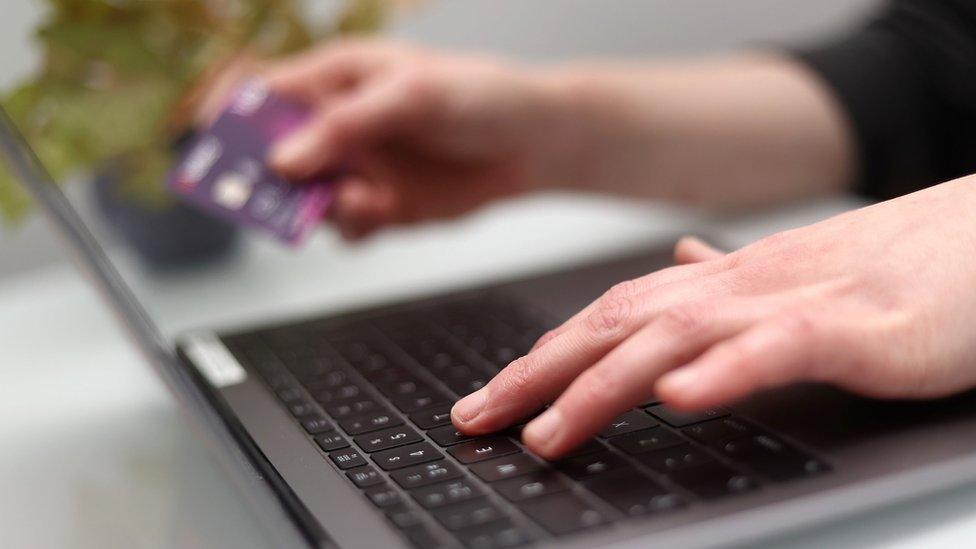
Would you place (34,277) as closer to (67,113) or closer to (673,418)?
(67,113)

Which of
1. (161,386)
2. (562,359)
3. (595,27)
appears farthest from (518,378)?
(595,27)

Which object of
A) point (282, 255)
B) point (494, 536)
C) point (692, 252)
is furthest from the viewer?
point (282, 255)

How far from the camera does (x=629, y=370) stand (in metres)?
0.46

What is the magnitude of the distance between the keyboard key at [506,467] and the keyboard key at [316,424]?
0.10 meters

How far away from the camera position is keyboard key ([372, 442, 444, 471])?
50 cm

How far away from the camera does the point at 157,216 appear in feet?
3.26

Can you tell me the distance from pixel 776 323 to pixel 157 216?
70 cm

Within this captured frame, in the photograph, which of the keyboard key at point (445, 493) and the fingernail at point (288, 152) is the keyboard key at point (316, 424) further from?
the fingernail at point (288, 152)

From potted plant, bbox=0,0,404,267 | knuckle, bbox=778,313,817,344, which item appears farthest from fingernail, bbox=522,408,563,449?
potted plant, bbox=0,0,404,267

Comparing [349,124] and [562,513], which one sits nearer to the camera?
[562,513]

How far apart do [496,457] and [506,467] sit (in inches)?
0.6

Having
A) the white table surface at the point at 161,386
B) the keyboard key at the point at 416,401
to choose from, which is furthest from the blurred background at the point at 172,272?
the keyboard key at the point at 416,401

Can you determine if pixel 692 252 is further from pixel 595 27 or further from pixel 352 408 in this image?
pixel 595 27

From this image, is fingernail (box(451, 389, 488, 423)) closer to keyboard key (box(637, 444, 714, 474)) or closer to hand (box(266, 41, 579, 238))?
keyboard key (box(637, 444, 714, 474))
